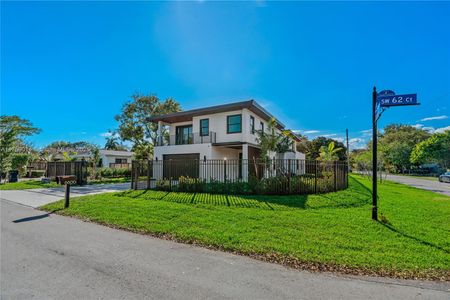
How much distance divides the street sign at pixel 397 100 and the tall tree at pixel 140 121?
87.0ft

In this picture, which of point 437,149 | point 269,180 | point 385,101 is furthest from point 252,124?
point 437,149

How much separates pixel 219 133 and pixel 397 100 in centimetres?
1304

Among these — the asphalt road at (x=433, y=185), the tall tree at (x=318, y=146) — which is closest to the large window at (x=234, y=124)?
the asphalt road at (x=433, y=185)

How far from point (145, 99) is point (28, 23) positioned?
19887 mm

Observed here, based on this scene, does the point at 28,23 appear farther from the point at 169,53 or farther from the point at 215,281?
the point at 215,281

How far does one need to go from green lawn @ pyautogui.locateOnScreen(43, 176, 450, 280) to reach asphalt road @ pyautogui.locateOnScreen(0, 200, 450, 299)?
457 mm

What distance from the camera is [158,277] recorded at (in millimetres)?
3717

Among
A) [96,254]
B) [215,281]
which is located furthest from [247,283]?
[96,254]

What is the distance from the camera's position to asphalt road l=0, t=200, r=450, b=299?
321cm

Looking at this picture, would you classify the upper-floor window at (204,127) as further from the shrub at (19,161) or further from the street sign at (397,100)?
the shrub at (19,161)

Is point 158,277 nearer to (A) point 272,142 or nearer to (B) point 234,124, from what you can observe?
(A) point 272,142

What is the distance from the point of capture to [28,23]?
1059cm

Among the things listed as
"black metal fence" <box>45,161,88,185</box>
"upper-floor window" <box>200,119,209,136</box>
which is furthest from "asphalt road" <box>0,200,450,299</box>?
"black metal fence" <box>45,161,88,185</box>

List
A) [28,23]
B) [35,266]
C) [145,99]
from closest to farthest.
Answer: [35,266] < [28,23] < [145,99]
